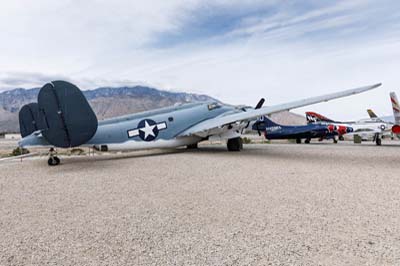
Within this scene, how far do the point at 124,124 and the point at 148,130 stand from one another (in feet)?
3.86

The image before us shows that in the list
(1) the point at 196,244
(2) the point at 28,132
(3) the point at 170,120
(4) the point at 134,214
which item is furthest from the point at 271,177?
(2) the point at 28,132

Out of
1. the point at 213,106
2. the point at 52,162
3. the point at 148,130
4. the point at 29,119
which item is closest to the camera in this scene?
the point at 52,162

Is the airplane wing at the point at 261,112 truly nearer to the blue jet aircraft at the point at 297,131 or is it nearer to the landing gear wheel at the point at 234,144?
the landing gear wheel at the point at 234,144

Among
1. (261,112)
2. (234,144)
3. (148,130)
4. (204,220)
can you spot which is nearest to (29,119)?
(148,130)

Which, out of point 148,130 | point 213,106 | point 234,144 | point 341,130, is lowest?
point 234,144

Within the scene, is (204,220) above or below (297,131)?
below

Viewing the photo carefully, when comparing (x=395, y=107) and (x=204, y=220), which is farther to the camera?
(x=395, y=107)

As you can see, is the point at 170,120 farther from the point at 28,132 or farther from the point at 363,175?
the point at 363,175

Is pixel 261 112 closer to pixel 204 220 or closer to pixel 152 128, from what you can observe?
pixel 152 128

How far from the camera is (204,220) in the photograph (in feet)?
14.5

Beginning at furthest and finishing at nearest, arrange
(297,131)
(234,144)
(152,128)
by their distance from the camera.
Result: (297,131), (234,144), (152,128)

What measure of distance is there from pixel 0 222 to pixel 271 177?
5.99m

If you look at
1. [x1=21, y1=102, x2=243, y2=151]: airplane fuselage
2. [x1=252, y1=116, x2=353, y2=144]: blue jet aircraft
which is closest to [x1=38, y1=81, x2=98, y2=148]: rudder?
[x1=21, y1=102, x2=243, y2=151]: airplane fuselage

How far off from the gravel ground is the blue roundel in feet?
18.4
